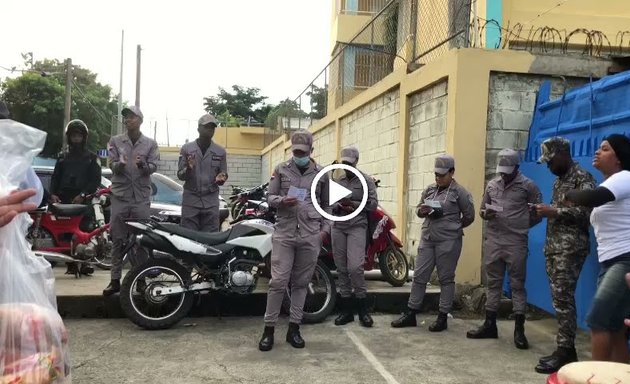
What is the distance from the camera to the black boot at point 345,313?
5863mm

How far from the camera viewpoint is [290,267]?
5.00 meters

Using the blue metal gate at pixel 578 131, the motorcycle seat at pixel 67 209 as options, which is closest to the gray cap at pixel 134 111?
the motorcycle seat at pixel 67 209

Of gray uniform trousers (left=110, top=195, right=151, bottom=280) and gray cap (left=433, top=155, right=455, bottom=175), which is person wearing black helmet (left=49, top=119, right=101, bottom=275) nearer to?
gray uniform trousers (left=110, top=195, right=151, bottom=280)

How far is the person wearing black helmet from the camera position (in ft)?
22.9

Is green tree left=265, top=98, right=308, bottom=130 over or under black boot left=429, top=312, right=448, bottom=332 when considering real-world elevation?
over

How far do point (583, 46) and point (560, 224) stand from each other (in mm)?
4855

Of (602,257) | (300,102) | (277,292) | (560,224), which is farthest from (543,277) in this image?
(300,102)

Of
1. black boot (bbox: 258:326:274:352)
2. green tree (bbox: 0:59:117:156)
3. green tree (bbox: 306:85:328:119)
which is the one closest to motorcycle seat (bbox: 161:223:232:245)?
black boot (bbox: 258:326:274:352)

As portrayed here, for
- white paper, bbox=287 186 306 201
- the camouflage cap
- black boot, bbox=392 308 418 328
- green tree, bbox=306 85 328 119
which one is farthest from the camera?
green tree, bbox=306 85 328 119

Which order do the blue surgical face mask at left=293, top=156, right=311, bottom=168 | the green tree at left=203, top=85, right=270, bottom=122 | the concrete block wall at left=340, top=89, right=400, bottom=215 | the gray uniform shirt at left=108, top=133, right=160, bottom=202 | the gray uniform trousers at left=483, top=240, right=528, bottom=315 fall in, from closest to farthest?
the blue surgical face mask at left=293, top=156, right=311, bottom=168 → the gray uniform trousers at left=483, top=240, right=528, bottom=315 → the gray uniform shirt at left=108, top=133, right=160, bottom=202 → the concrete block wall at left=340, top=89, right=400, bottom=215 → the green tree at left=203, top=85, right=270, bottom=122

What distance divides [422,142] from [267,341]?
155 inches

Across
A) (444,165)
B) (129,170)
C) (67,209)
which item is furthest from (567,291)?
(67,209)

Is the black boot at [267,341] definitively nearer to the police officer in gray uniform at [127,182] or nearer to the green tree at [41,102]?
the police officer in gray uniform at [127,182]

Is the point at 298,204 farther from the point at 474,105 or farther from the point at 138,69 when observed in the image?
the point at 138,69
